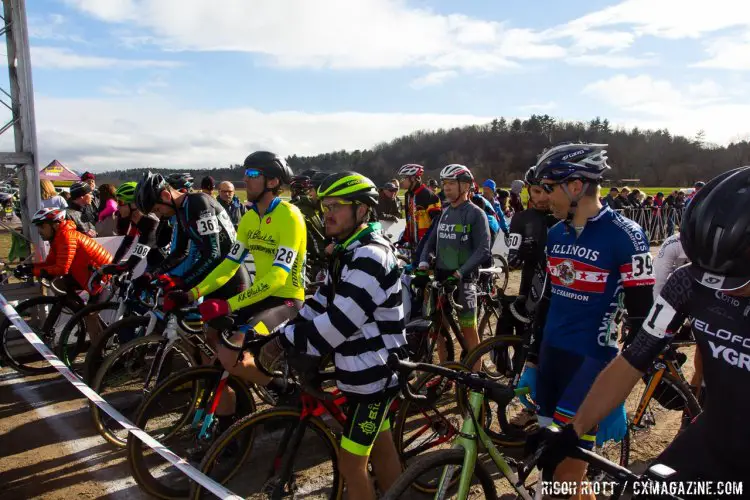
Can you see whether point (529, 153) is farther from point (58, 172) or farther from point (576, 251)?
point (576, 251)

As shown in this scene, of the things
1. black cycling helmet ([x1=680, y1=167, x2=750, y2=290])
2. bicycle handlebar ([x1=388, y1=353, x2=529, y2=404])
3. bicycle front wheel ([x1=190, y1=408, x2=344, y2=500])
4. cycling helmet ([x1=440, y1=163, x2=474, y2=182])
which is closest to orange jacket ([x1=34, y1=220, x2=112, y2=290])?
bicycle front wheel ([x1=190, y1=408, x2=344, y2=500])

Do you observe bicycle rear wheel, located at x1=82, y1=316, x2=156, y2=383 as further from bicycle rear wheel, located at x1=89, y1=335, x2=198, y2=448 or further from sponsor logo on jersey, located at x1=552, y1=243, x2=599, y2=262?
sponsor logo on jersey, located at x1=552, y1=243, x2=599, y2=262

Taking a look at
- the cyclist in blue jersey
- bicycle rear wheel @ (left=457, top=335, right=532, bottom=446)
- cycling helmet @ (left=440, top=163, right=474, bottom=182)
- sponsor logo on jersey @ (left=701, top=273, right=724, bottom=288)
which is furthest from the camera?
cycling helmet @ (left=440, top=163, right=474, bottom=182)

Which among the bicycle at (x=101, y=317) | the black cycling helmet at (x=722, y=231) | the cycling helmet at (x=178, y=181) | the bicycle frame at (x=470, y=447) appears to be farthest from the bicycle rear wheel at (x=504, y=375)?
the cycling helmet at (x=178, y=181)

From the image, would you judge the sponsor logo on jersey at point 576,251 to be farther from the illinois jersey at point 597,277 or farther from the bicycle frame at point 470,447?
the bicycle frame at point 470,447

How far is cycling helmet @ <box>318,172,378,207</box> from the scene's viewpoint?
286 cm

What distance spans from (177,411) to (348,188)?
2.58 meters

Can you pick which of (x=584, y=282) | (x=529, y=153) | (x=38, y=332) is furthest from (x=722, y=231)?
(x=529, y=153)

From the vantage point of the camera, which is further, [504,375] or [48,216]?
[48,216]

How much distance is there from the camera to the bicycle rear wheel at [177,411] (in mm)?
3656

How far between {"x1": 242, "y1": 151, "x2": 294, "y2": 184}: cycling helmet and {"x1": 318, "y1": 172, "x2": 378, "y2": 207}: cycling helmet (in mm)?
1557

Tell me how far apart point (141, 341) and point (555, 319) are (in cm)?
347

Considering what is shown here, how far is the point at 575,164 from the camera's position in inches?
116

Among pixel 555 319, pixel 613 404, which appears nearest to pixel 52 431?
pixel 555 319
